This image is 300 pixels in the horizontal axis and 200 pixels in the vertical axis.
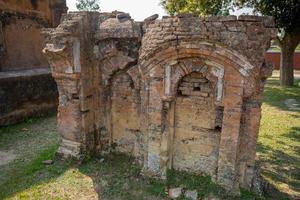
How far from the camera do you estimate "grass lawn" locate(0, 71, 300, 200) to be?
5699 millimetres

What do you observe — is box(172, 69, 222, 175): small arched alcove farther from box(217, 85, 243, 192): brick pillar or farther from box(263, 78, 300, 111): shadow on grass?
box(263, 78, 300, 111): shadow on grass

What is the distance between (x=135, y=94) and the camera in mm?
6672

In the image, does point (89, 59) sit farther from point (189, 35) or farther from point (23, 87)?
point (23, 87)

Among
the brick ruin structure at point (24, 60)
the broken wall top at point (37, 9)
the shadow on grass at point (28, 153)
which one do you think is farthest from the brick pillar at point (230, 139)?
the broken wall top at point (37, 9)

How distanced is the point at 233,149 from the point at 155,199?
1778 millimetres

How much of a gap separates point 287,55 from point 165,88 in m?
14.2

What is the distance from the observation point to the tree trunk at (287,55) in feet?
55.1

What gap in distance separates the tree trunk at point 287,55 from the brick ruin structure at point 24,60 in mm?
12841

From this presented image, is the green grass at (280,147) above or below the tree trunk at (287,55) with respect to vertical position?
below

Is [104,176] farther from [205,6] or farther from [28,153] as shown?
[205,6]

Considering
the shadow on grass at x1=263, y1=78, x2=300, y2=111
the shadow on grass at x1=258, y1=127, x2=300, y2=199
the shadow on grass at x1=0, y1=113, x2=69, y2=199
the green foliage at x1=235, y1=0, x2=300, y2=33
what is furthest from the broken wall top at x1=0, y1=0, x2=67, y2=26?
the shadow on grass at x1=263, y1=78, x2=300, y2=111

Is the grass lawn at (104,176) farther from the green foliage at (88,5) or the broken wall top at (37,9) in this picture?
the green foliage at (88,5)

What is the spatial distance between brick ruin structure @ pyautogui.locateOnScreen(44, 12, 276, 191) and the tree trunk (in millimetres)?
13387

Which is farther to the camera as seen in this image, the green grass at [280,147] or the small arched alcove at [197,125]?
the green grass at [280,147]
